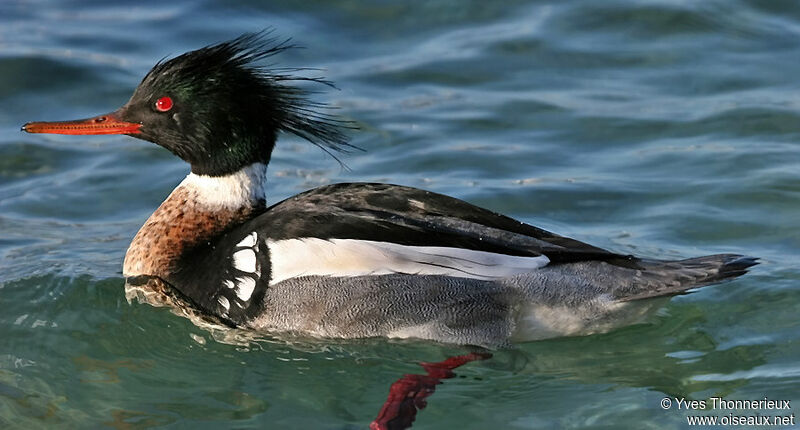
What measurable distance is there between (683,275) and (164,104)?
293 cm

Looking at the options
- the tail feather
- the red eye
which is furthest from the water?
the red eye

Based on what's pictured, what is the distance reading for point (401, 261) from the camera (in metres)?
5.66

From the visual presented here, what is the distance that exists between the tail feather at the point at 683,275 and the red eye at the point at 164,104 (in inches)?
104

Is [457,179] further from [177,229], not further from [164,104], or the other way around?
[164,104]

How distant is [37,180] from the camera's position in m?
8.51

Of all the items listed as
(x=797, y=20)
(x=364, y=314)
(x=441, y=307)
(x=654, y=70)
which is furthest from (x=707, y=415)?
(x=797, y=20)

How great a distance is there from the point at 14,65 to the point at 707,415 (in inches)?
283

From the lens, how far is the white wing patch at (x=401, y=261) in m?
5.64

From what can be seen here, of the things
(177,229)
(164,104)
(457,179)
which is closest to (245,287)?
(177,229)

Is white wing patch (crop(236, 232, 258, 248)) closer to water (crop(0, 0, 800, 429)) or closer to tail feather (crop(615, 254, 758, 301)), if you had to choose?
water (crop(0, 0, 800, 429))

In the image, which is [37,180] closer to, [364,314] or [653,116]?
[364,314]

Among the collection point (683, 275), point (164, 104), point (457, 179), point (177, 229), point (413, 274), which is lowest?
point (683, 275)

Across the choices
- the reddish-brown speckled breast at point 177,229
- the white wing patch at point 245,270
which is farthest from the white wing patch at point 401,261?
the reddish-brown speckled breast at point 177,229

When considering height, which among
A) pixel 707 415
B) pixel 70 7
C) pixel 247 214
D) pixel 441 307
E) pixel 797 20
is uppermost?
pixel 70 7
